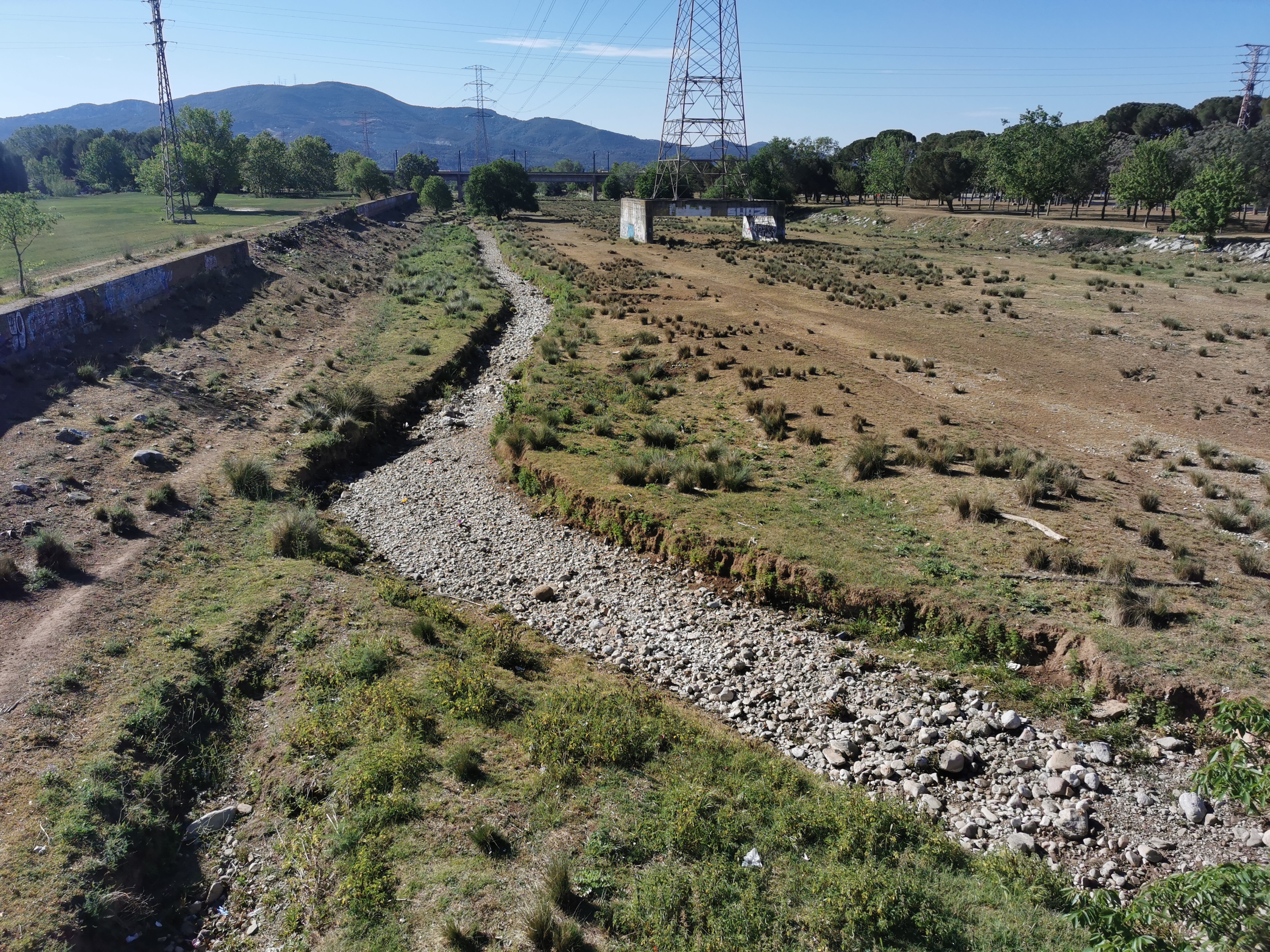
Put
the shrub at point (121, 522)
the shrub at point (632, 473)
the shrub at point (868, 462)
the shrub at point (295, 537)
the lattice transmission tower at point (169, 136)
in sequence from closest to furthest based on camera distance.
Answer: the shrub at point (121, 522)
the shrub at point (295, 537)
the shrub at point (868, 462)
the shrub at point (632, 473)
the lattice transmission tower at point (169, 136)

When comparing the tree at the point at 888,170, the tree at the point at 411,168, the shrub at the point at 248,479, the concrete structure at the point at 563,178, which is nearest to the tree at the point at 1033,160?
the tree at the point at 888,170

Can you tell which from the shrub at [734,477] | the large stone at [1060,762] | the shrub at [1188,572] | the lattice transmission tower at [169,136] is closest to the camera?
the large stone at [1060,762]

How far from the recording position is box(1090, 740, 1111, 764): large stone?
1010 cm

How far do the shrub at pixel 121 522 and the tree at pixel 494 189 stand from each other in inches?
4014

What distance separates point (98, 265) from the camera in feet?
120

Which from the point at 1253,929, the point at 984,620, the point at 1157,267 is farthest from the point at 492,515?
the point at 1157,267

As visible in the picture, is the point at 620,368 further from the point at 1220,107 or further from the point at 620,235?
the point at 1220,107

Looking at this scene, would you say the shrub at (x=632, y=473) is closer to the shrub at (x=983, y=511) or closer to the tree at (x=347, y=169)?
the shrub at (x=983, y=511)

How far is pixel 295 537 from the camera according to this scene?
54.3 ft

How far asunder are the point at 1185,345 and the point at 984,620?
1126 inches

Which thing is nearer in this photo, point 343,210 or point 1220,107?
point 343,210

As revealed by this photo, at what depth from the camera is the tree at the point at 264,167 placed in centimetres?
11206

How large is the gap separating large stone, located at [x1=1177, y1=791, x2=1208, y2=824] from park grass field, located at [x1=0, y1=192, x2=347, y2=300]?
36834mm

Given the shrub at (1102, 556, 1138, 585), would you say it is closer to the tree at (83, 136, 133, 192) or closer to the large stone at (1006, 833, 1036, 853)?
the large stone at (1006, 833, 1036, 853)
